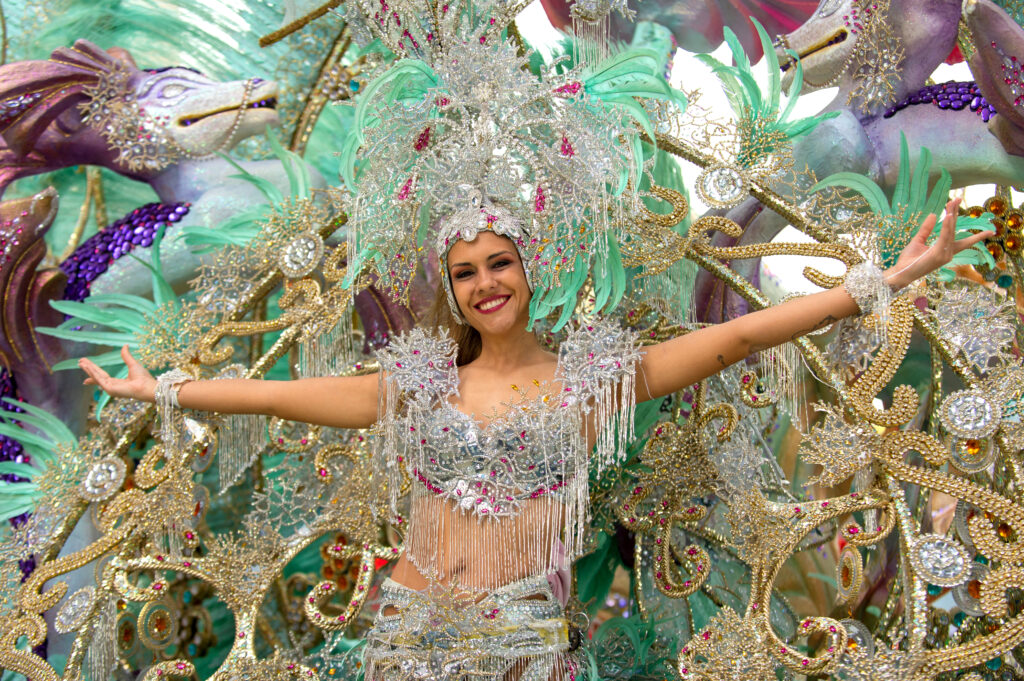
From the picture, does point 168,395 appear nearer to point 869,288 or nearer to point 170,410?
point 170,410

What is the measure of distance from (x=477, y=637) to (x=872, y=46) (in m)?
1.65

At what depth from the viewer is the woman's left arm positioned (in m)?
1.67

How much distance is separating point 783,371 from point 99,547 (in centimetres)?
169

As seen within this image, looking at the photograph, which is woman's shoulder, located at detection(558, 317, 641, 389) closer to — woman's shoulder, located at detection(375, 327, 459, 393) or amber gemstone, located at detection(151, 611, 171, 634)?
woman's shoulder, located at detection(375, 327, 459, 393)

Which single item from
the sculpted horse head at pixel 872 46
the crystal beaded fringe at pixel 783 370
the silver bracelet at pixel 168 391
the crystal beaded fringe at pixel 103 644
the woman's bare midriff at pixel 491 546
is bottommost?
the crystal beaded fringe at pixel 103 644

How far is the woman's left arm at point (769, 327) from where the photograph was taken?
1671 millimetres

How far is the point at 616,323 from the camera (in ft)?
6.33

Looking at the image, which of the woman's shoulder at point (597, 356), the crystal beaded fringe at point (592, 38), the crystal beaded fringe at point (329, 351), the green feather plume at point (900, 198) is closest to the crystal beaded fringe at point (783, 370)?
the green feather plume at point (900, 198)

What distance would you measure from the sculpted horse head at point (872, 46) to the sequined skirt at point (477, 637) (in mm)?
1425

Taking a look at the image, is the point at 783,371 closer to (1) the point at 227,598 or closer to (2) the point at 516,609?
(2) the point at 516,609

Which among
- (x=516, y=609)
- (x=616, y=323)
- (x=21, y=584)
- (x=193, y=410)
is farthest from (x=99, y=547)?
(x=616, y=323)

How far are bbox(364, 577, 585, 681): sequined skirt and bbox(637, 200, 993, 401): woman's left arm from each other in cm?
50

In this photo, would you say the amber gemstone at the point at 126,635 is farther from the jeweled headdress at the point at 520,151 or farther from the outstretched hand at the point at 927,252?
the outstretched hand at the point at 927,252

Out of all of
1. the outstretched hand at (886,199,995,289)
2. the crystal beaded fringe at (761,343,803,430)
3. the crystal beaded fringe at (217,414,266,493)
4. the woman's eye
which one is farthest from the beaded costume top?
the woman's eye
